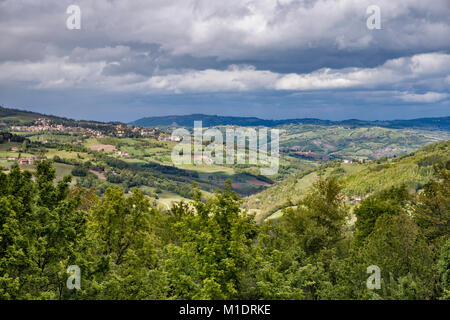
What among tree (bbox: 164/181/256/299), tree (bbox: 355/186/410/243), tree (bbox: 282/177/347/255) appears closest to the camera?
tree (bbox: 164/181/256/299)

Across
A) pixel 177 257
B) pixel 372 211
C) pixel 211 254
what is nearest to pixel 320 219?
pixel 372 211

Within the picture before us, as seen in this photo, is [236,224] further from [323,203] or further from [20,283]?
[323,203]

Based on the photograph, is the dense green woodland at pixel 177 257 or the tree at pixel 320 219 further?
the tree at pixel 320 219

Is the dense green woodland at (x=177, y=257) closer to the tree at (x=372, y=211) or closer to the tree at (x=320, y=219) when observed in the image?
the tree at (x=320, y=219)

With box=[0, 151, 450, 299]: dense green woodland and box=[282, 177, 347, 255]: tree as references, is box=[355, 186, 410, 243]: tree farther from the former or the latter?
box=[0, 151, 450, 299]: dense green woodland

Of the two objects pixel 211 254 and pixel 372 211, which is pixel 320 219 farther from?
pixel 211 254

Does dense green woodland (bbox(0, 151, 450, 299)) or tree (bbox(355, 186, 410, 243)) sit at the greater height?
dense green woodland (bbox(0, 151, 450, 299))

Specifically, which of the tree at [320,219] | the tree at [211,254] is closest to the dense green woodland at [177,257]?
the tree at [211,254]

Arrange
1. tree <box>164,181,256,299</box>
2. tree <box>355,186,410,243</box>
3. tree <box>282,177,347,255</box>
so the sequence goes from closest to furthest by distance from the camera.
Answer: tree <box>164,181,256,299</box>
tree <box>282,177,347,255</box>
tree <box>355,186,410,243</box>

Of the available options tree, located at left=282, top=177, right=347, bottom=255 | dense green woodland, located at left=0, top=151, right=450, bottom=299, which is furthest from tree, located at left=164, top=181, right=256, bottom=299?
tree, located at left=282, top=177, right=347, bottom=255

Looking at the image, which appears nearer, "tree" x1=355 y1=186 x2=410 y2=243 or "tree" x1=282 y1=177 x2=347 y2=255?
"tree" x1=282 y1=177 x2=347 y2=255

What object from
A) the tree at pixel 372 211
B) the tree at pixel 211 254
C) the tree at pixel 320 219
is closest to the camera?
the tree at pixel 211 254

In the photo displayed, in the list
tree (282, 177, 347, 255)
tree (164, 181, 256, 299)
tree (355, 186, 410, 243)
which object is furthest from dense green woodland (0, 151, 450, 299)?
tree (355, 186, 410, 243)

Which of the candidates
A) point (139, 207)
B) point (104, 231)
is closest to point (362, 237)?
point (139, 207)
